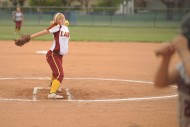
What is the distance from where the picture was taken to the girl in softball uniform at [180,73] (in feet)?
8.13

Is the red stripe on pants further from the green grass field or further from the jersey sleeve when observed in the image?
the green grass field

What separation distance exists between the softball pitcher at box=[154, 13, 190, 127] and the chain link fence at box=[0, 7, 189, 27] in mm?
40106

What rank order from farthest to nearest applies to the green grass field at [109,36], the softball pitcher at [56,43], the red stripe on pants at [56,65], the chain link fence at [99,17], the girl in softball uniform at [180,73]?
the chain link fence at [99,17], the green grass field at [109,36], the red stripe on pants at [56,65], the softball pitcher at [56,43], the girl in softball uniform at [180,73]

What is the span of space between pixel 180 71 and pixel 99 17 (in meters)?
43.1

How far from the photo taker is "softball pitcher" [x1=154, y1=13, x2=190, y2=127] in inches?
97.6

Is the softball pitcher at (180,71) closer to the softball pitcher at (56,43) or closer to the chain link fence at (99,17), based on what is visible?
the softball pitcher at (56,43)

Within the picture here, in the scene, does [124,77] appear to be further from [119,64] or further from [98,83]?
[119,64]

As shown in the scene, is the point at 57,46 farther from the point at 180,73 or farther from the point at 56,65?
the point at 180,73

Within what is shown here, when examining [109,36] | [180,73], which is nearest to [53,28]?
[180,73]

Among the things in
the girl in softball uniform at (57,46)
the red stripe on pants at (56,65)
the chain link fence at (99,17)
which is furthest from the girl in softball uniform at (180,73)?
the chain link fence at (99,17)

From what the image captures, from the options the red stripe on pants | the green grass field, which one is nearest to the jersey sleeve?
the red stripe on pants

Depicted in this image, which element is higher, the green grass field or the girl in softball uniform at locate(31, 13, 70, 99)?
the girl in softball uniform at locate(31, 13, 70, 99)

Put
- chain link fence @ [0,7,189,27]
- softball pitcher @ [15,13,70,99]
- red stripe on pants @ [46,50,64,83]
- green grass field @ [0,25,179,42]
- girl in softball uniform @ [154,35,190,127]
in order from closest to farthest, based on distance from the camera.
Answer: girl in softball uniform @ [154,35,190,127], softball pitcher @ [15,13,70,99], red stripe on pants @ [46,50,64,83], green grass field @ [0,25,179,42], chain link fence @ [0,7,189,27]

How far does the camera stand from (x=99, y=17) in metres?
45.5
